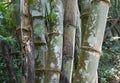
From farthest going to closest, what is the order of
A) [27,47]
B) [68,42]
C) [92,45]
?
1. [68,42]
2. [92,45]
3. [27,47]

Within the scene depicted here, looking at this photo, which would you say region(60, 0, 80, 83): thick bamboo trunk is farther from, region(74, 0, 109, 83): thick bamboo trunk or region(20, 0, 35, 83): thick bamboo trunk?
region(20, 0, 35, 83): thick bamboo trunk

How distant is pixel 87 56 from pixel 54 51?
25 cm

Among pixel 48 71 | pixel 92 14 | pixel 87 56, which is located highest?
pixel 92 14

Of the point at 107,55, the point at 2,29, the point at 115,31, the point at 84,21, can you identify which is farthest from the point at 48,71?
the point at 115,31

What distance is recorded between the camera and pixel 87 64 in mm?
1823

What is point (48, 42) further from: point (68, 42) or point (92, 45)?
point (92, 45)

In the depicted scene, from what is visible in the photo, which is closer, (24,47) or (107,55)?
(24,47)

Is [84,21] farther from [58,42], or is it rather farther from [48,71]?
[48,71]

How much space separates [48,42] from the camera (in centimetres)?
Answer: 209

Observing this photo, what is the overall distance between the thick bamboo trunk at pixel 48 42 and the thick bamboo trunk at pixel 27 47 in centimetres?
31

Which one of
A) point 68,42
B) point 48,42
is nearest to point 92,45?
point 68,42

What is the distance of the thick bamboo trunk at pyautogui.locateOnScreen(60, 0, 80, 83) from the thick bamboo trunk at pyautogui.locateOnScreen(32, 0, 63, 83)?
4 cm

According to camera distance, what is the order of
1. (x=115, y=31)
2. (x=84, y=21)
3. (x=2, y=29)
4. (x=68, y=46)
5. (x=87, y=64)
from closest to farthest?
(x=87, y=64)
(x=68, y=46)
(x=84, y=21)
(x=2, y=29)
(x=115, y=31)

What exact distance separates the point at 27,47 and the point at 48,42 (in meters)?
0.54
